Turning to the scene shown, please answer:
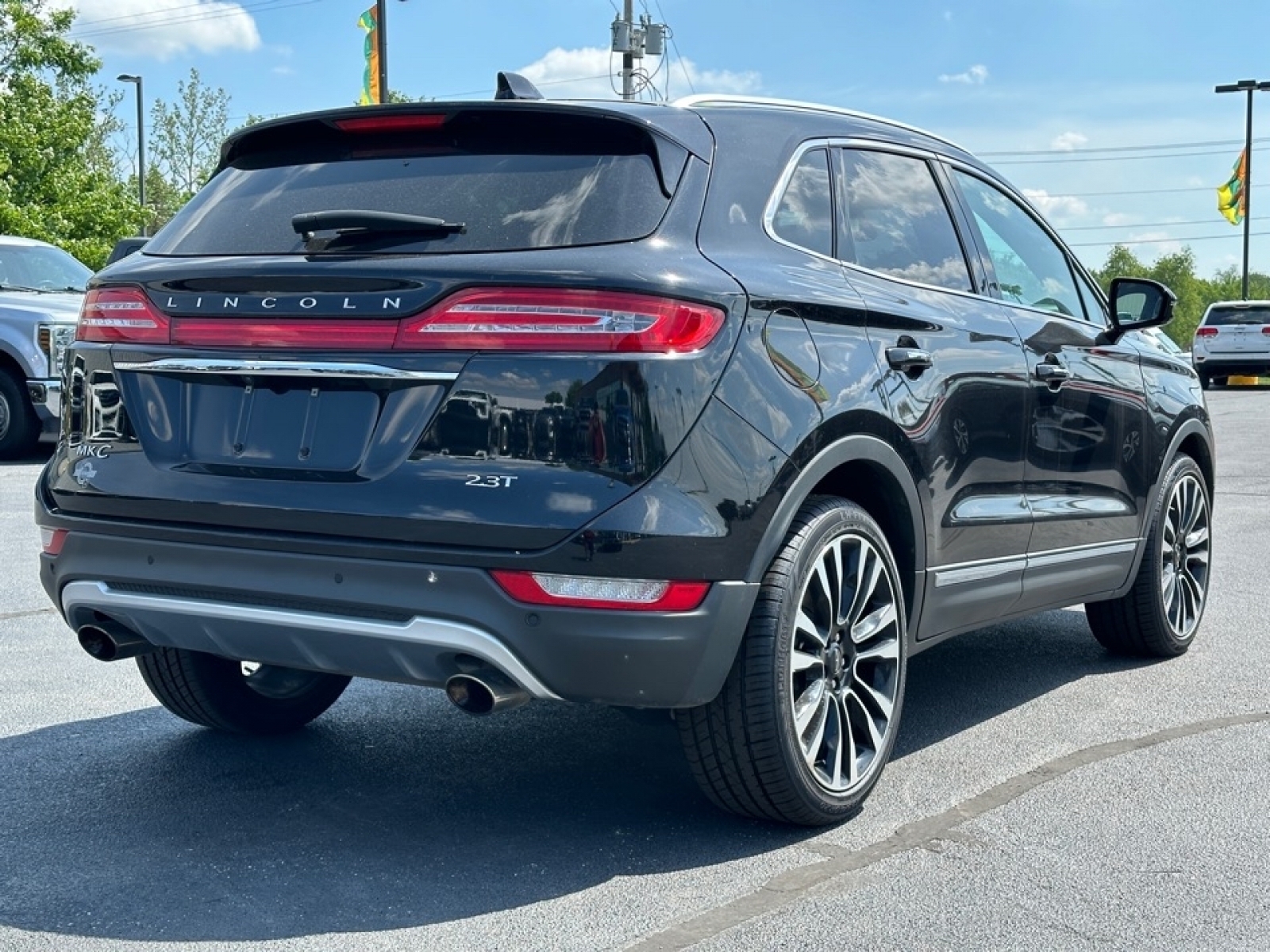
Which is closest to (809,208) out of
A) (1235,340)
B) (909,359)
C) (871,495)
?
(909,359)

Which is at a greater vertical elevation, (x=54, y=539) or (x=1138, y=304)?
(x=1138, y=304)

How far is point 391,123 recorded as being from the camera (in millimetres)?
3873

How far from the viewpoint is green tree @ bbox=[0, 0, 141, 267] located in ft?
88.1

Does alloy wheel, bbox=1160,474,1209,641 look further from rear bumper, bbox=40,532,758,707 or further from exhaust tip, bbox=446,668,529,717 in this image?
exhaust tip, bbox=446,668,529,717

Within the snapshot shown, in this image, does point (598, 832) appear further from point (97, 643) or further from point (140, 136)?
point (140, 136)

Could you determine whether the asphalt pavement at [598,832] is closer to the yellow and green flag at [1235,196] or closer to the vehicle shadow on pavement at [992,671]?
the vehicle shadow on pavement at [992,671]

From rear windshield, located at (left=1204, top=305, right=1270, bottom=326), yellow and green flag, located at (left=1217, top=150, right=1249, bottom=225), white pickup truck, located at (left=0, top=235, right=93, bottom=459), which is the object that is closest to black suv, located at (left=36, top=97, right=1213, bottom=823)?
white pickup truck, located at (left=0, top=235, right=93, bottom=459)

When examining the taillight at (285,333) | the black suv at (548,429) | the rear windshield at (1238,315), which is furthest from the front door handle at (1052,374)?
the rear windshield at (1238,315)

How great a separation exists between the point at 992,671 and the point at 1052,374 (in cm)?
134

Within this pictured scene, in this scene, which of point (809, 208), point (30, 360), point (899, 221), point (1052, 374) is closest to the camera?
point (809, 208)

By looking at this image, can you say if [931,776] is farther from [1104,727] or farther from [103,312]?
[103,312]

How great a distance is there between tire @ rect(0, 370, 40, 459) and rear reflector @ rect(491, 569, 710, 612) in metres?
11.1

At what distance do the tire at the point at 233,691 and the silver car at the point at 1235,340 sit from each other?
28.9m

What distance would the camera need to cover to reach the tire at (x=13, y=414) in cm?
1331
